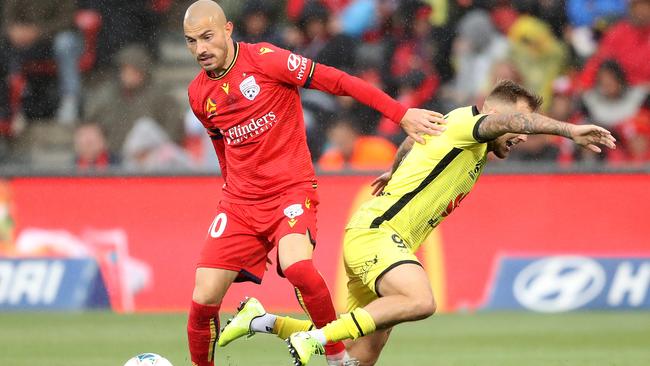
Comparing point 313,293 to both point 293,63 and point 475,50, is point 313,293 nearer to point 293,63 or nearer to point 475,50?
point 293,63

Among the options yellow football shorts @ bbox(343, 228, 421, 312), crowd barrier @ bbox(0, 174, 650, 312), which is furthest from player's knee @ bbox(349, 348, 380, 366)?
crowd barrier @ bbox(0, 174, 650, 312)

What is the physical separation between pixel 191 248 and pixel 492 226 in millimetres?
2949

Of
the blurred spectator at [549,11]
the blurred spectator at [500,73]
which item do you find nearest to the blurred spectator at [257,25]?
the blurred spectator at [500,73]

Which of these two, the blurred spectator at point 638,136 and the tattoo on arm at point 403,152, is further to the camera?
the blurred spectator at point 638,136

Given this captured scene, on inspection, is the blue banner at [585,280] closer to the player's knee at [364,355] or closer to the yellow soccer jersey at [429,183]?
the player's knee at [364,355]

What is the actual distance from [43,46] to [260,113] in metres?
7.55

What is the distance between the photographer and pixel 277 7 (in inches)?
565

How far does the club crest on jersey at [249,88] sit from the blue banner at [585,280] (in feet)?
18.1

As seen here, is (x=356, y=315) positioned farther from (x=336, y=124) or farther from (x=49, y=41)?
(x=49, y=41)

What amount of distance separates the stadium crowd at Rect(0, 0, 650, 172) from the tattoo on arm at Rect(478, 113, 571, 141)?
6457mm

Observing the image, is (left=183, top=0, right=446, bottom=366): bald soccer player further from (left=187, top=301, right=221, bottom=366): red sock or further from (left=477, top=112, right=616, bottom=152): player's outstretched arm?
(left=477, top=112, right=616, bottom=152): player's outstretched arm

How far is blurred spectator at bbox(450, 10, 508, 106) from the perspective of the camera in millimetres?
14008

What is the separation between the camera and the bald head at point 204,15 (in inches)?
290

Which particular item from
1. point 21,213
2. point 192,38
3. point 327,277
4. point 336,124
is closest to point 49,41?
point 21,213
